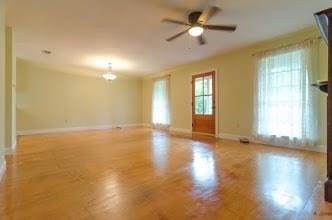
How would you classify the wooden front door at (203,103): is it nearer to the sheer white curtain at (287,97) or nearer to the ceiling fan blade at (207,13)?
the sheer white curtain at (287,97)

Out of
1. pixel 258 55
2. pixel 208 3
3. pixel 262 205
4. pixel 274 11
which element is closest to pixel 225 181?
pixel 262 205

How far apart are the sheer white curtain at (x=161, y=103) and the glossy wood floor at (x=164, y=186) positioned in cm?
471

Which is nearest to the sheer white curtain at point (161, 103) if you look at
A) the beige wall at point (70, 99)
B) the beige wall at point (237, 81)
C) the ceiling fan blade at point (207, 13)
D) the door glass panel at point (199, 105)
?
the beige wall at point (237, 81)

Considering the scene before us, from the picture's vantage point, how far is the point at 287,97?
182 inches

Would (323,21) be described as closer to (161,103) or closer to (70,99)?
(161,103)

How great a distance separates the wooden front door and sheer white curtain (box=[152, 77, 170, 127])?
1.53 metres

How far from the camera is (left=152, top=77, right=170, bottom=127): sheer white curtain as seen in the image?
340 inches

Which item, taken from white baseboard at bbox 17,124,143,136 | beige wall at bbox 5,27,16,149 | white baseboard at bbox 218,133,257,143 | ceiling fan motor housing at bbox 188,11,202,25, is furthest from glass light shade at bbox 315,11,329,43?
white baseboard at bbox 17,124,143,136

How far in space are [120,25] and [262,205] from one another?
12.4 ft

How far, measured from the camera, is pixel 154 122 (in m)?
9.41

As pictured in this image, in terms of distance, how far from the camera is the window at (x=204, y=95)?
681 centimetres

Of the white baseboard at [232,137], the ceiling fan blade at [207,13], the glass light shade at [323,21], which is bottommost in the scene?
the white baseboard at [232,137]

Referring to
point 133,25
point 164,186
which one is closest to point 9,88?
point 133,25

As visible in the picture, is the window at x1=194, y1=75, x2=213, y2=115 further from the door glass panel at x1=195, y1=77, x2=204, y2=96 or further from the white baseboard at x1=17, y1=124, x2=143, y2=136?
the white baseboard at x1=17, y1=124, x2=143, y2=136
